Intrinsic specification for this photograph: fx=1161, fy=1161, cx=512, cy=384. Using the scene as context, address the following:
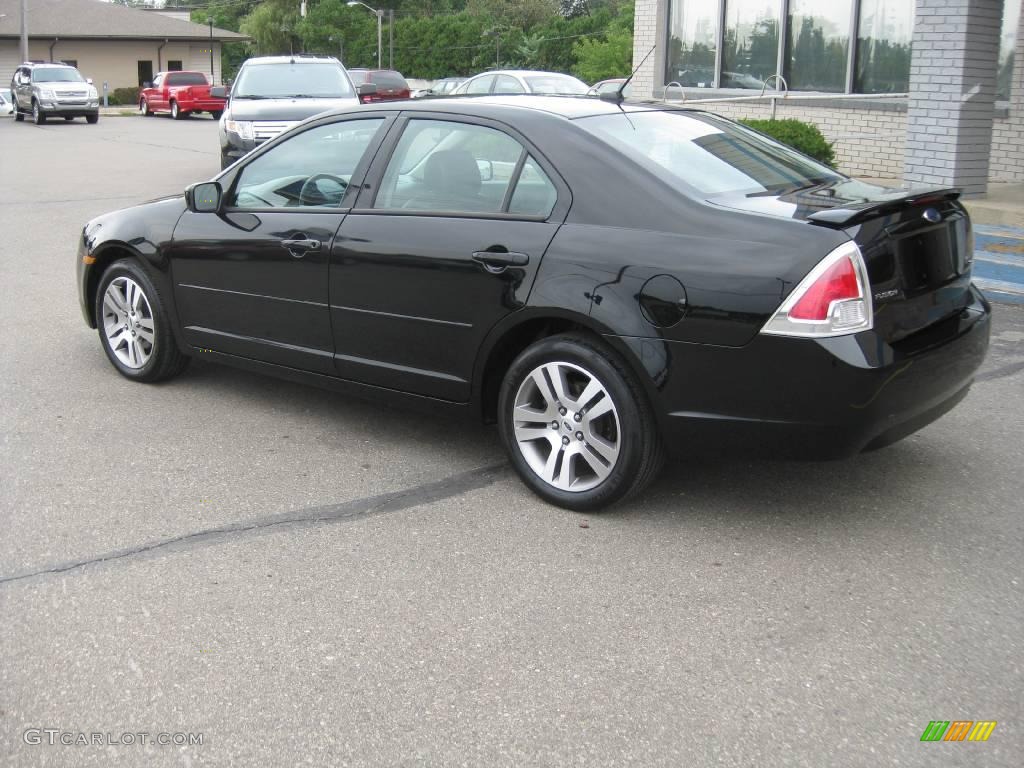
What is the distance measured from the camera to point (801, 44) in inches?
691

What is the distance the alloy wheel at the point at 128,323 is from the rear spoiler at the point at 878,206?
3712mm

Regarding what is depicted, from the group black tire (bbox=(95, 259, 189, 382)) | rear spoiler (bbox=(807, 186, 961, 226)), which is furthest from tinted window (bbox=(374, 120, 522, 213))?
black tire (bbox=(95, 259, 189, 382))

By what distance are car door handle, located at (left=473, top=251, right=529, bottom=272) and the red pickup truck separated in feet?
123

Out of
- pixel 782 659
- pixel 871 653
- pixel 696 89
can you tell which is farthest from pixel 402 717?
pixel 696 89

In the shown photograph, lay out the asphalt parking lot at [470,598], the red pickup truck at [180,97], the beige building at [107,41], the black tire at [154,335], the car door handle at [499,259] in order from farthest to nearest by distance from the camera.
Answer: the beige building at [107,41] → the red pickup truck at [180,97] → the black tire at [154,335] → the car door handle at [499,259] → the asphalt parking lot at [470,598]

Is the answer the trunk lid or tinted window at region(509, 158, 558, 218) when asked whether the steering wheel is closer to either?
tinted window at region(509, 158, 558, 218)

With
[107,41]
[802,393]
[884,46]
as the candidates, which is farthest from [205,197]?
[107,41]

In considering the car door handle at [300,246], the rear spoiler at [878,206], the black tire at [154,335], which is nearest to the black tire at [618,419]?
the rear spoiler at [878,206]

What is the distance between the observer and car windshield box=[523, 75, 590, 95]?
58.0 feet

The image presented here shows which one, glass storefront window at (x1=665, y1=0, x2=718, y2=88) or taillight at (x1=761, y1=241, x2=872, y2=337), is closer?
taillight at (x1=761, y1=241, x2=872, y2=337)

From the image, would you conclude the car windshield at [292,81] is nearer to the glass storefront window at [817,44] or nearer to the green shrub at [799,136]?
the green shrub at [799,136]

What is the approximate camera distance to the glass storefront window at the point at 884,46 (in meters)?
16.3

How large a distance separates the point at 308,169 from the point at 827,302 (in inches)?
108

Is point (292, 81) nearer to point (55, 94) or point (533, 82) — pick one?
point (533, 82)
